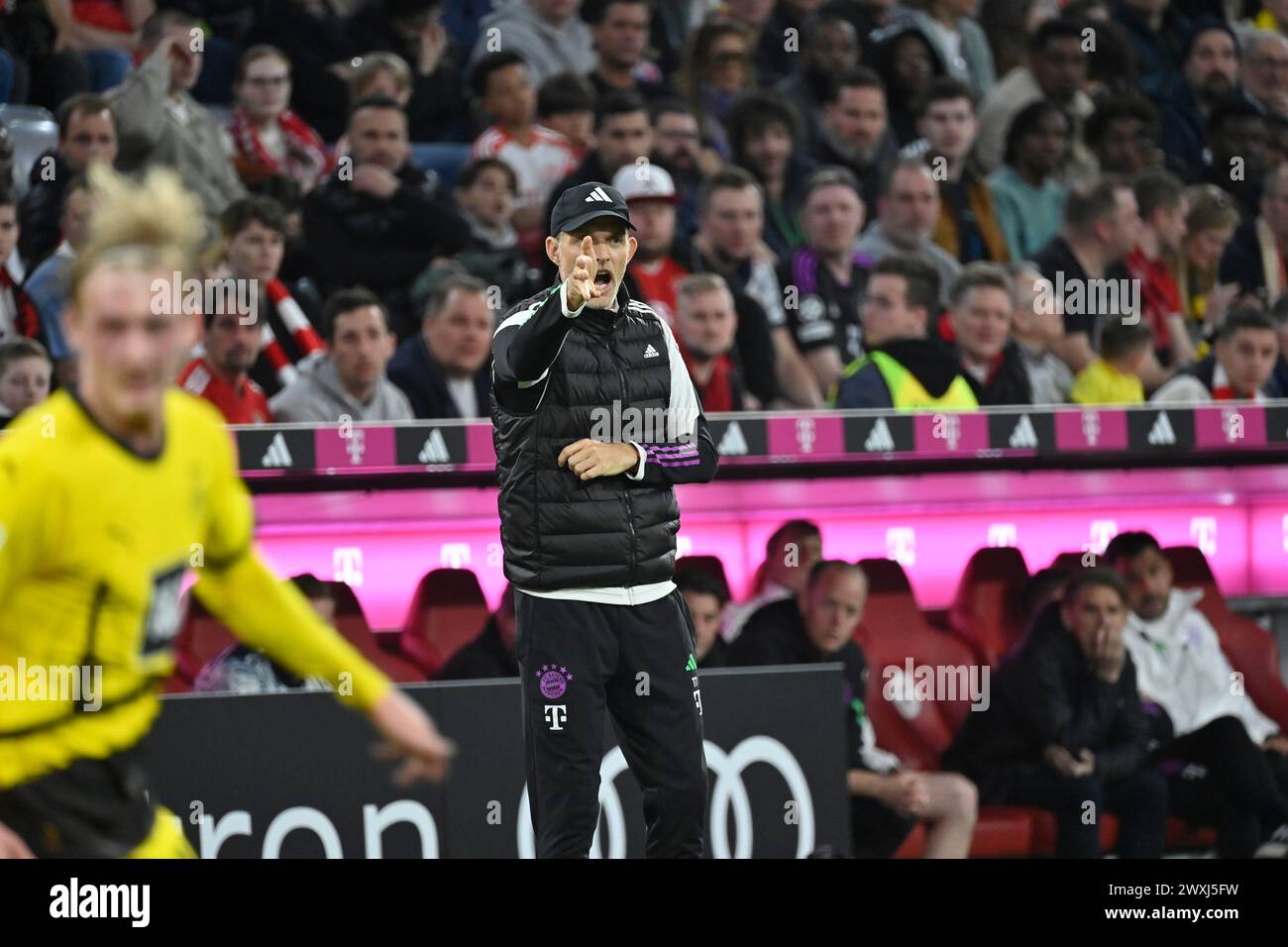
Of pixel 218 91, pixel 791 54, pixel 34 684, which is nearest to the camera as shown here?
pixel 34 684

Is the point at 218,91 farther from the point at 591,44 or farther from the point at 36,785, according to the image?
the point at 36,785

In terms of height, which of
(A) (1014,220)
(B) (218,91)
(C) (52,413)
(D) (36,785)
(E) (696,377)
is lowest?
(D) (36,785)

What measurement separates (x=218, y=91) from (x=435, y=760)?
6019 mm

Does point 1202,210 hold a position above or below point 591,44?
below

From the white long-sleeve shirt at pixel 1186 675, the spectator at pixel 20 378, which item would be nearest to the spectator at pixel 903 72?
the white long-sleeve shirt at pixel 1186 675

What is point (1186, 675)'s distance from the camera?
7.14 meters

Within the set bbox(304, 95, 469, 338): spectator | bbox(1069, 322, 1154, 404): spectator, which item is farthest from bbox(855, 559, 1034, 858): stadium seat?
bbox(304, 95, 469, 338): spectator

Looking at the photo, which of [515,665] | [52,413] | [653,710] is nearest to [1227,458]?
[515,665]

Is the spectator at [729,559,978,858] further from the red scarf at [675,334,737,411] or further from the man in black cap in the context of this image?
the man in black cap

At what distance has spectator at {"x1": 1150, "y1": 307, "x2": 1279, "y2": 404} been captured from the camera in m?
8.06

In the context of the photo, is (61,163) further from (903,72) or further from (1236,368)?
(1236,368)

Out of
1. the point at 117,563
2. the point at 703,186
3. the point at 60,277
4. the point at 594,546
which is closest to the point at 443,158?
the point at 703,186

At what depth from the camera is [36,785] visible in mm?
3213

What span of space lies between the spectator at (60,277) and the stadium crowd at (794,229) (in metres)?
0.01
